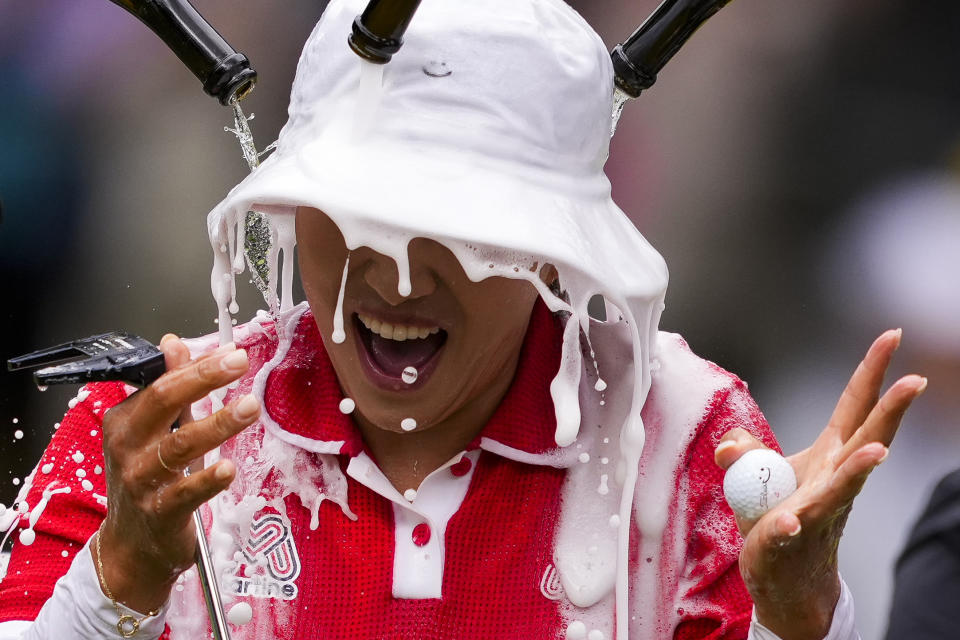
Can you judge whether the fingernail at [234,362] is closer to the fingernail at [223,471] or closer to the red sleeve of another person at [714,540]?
the fingernail at [223,471]

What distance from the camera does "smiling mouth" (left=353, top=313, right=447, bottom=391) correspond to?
1226 mm

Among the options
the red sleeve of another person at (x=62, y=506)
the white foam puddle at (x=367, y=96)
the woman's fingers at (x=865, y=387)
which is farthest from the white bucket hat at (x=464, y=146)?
the red sleeve of another person at (x=62, y=506)

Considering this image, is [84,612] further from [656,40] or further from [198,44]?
[656,40]

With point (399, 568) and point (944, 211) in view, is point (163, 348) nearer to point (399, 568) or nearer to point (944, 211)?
point (399, 568)

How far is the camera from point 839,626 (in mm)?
1116

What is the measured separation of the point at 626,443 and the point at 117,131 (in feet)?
3.73

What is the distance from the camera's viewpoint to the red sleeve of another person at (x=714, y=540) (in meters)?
1.29

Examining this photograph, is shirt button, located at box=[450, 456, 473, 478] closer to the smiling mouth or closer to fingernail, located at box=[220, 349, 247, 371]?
the smiling mouth

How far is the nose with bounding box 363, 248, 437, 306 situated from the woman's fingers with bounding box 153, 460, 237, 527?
253 mm

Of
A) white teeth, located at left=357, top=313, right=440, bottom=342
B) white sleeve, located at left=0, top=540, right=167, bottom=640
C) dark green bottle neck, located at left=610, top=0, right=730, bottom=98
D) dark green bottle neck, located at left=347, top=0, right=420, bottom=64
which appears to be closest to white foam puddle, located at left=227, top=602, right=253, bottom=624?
white sleeve, located at left=0, top=540, right=167, bottom=640

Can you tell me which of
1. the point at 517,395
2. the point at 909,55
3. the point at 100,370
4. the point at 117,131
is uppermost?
the point at 909,55

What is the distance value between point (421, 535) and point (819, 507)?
47cm

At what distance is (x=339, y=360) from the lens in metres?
1.28

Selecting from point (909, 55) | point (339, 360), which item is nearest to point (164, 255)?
point (339, 360)
